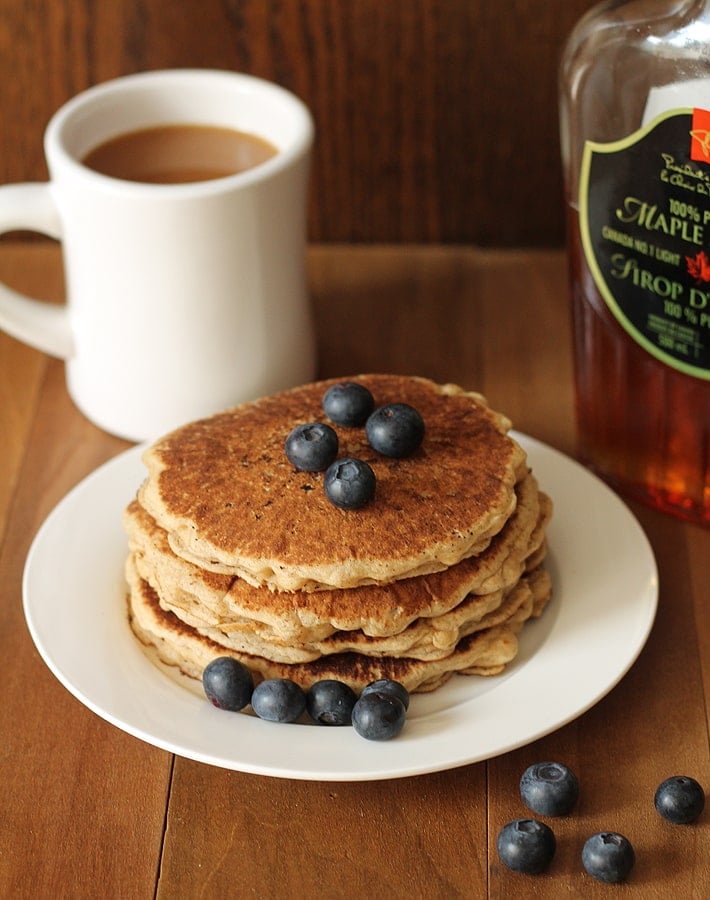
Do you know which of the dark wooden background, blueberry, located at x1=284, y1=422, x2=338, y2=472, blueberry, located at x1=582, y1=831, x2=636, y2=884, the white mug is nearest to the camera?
blueberry, located at x1=582, y1=831, x2=636, y2=884

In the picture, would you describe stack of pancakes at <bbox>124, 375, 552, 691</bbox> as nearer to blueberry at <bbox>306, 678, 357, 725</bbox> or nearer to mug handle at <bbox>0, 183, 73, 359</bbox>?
blueberry at <bbox>306, 678, 357, 725</bbox>

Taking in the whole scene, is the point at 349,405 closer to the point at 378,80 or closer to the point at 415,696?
the point at 415,696

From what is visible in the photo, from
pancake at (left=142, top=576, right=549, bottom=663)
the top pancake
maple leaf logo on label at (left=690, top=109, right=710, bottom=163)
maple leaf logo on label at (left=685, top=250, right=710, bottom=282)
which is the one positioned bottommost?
pancake at (left=142, top=576, right=549, bottom=663)

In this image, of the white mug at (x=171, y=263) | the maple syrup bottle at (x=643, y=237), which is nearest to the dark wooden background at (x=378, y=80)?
the white mug at (x=171, y=263)

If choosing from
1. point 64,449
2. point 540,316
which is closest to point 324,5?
point 540,316

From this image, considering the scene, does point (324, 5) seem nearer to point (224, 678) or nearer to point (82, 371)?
point (82, 371)

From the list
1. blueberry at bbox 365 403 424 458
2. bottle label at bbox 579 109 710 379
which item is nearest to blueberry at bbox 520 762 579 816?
blueberry at bbox 365 403 424 458

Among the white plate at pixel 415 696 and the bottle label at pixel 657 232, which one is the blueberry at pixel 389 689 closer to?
the white plate at pixel 415 696
